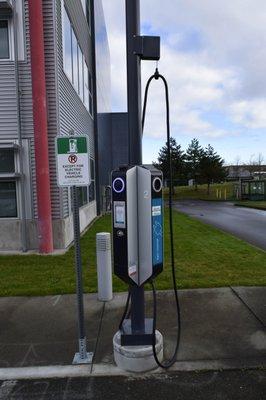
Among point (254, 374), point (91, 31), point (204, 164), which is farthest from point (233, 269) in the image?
point (204, 164)

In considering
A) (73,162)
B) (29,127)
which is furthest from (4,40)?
(73,162)

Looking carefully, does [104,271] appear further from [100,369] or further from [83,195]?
[83,195]

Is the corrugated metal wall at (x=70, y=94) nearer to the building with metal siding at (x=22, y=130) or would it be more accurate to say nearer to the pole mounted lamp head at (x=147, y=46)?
the building with metal siding at (x=22, y=130)

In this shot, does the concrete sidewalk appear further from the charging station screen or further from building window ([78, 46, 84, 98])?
building window ([78, 46, 84, 98])

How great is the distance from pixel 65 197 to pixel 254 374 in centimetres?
721

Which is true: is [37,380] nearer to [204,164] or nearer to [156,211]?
[156,211]

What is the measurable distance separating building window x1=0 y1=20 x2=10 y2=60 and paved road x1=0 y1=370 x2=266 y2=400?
7875 millimetres

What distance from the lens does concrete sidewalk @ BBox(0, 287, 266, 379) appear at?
13.8 feet

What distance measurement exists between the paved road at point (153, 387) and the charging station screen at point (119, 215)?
1.46m

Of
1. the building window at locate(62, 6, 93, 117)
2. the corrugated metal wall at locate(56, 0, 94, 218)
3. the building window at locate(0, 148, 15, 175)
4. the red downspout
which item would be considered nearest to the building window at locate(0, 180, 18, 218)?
the building window at locate(0, 148, 15, 175)

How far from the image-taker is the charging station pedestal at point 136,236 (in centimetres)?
388

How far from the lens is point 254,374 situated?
3.91m

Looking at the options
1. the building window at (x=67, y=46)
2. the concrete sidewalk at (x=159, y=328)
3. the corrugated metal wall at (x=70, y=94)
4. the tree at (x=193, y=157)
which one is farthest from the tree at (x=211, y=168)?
the concrete sidewalk at (x=159, y=328)

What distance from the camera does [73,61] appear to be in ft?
42.4
